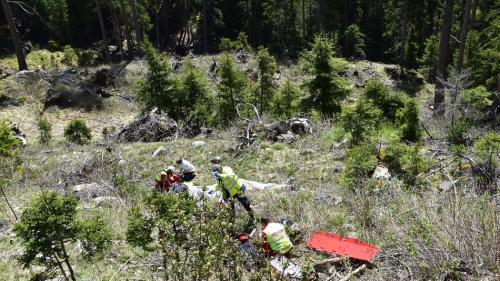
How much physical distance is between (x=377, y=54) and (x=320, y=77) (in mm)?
30568

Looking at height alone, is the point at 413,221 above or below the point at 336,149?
above

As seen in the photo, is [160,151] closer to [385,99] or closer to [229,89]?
[229,89]

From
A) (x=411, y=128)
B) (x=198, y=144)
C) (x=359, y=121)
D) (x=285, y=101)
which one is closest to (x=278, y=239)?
(x=359, y=121)

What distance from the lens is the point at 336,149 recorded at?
10.6m

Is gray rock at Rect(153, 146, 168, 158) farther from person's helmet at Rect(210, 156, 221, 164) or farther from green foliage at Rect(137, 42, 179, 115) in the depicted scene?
green foliage at Rect(137, 42, 179, 115)

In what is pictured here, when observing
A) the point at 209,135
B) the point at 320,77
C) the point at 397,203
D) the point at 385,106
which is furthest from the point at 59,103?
the point at 397,203

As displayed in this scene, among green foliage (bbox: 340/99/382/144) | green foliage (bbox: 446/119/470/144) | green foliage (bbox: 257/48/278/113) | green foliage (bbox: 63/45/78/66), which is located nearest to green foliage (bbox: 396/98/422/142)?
green foliage (bbox: 340/99/382/144)

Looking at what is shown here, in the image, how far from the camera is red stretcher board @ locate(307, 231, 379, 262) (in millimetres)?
4902

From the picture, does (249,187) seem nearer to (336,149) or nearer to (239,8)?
(336,149)

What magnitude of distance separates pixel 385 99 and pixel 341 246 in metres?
9.76

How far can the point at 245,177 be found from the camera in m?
10.2

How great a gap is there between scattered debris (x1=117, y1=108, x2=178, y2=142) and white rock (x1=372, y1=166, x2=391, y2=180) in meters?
7.87

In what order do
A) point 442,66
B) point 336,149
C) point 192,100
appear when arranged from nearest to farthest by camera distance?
point 336,149 < point 442,66 < point 192,100

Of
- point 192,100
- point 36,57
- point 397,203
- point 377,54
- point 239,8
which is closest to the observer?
point 397,203
